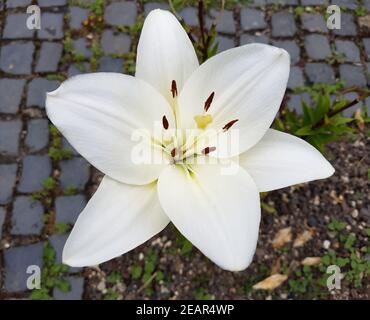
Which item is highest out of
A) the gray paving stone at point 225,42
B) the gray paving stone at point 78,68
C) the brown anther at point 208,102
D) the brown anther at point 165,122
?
the gray paving stone at point 225,42

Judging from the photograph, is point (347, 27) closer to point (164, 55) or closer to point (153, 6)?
point (153, 6)

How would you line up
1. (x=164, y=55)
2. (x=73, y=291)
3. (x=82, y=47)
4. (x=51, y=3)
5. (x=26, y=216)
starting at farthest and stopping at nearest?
(x=51, y=3), (x=82, y=47), (x=26, y=216), (x=73, y=291), (x=164, y=55)

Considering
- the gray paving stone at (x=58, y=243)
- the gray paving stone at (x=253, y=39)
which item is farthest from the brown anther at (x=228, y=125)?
the gray paving stone at (x=253, y=39)

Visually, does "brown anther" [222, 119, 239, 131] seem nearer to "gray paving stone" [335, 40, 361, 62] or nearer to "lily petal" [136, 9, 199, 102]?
"lily petal" [136, 9, 199, 102]

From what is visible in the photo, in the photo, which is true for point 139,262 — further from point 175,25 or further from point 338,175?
point 175,25

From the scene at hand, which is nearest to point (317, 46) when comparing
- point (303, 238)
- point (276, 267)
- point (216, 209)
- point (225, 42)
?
point (225, 42)

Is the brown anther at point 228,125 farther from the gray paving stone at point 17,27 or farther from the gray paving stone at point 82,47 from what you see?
the gray paving stone at point 17,27
